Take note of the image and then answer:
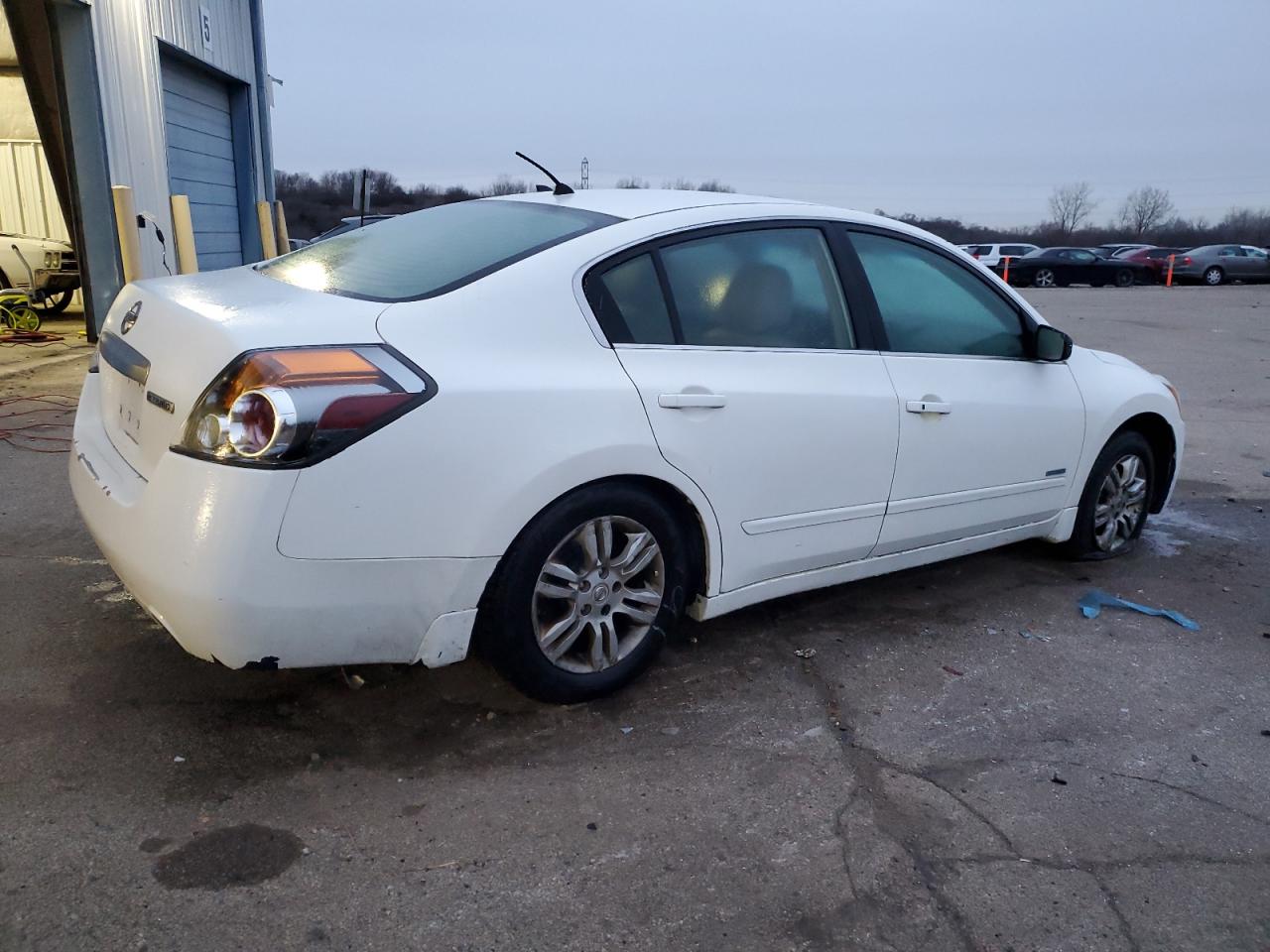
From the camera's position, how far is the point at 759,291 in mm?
3670

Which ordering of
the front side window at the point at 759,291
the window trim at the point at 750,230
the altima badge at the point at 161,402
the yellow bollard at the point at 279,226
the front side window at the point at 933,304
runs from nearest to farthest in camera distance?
the altima badge at the point at 161,402 < the window trim at the point at 750,230 < the front side window at the point at 759,291 < the front side window at the point at 933,304 < the yellow bollard at the point at 279,226

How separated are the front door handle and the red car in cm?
3350

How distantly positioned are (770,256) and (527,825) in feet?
6.80

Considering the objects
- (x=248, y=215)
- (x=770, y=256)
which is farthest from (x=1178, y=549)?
(x=248, y=215)

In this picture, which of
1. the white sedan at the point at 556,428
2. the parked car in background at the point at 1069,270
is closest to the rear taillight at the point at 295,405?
the white sedan at the point at 556,428

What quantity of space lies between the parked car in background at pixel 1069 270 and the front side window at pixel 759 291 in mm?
31564

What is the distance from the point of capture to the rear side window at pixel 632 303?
129 inches

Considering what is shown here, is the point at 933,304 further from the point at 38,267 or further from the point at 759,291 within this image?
the point at 38,267

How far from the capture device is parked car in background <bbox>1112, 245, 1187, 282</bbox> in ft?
112

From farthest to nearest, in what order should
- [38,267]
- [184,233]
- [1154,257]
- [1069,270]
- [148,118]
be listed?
[1154,257] → [1069,270] → [38,267] → [148,118] → [184,233]

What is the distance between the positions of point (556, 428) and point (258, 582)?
2.89 feet

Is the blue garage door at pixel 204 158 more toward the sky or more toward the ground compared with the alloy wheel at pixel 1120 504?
more toward the sky

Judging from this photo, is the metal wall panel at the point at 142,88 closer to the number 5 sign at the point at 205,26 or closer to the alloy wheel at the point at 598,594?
the number 5 sign at the point at 205,26

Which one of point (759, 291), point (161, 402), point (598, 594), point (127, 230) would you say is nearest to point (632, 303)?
point (759, 291)
